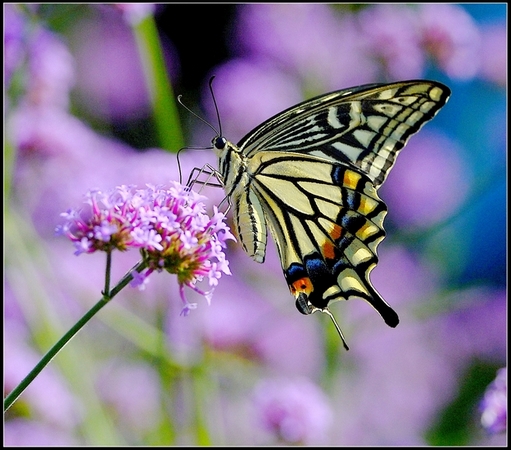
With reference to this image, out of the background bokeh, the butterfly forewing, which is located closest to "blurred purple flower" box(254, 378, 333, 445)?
the background bokeh

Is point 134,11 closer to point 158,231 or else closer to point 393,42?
point 393,42

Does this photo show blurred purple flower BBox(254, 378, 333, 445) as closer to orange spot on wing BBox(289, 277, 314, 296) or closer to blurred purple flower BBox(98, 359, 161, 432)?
blurred purple flower BBox(98, 359, 161, 432)

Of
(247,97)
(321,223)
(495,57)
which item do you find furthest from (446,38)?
(321,223)

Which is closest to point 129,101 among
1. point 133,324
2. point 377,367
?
Result: point 377,367

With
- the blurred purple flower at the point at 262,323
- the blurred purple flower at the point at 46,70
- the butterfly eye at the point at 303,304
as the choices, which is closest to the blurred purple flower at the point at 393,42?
the blurred purple flower at the point at 262,323

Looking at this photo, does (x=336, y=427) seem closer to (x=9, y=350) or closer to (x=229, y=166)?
(x=229, y=166)
